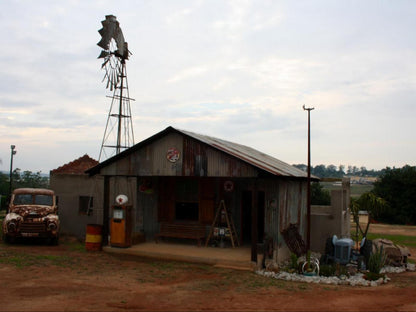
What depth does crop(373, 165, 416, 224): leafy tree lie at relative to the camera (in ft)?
119

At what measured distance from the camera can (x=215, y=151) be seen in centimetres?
1282

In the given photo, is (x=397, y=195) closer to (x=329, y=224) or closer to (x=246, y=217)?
(x=329, y=224)

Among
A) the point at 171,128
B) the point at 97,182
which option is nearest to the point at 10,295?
the point at 171,128

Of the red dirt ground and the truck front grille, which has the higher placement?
the truck front grille

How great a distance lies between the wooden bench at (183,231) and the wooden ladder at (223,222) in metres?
0.38

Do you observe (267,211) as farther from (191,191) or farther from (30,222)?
(30,222)

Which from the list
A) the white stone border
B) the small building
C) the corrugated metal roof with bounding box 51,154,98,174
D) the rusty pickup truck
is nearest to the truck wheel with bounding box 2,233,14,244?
the rusty pickup truck

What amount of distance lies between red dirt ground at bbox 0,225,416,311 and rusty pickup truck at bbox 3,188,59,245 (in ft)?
7.44

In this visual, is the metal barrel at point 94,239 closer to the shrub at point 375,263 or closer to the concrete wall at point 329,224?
the concrete wall at point 329,224

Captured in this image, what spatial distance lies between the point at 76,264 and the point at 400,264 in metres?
9.99

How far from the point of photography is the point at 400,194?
3769 centimetres

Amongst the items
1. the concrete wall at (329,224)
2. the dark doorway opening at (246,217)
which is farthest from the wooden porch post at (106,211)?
the concrete wall at (329,224)

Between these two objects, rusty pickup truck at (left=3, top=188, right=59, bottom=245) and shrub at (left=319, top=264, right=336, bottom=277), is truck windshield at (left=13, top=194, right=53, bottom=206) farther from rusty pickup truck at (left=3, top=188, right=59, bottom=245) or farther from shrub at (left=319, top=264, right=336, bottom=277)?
shrub at (left=319, top=264, right=336, bottom=277)

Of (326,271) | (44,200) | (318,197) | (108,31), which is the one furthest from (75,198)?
(318,197)
